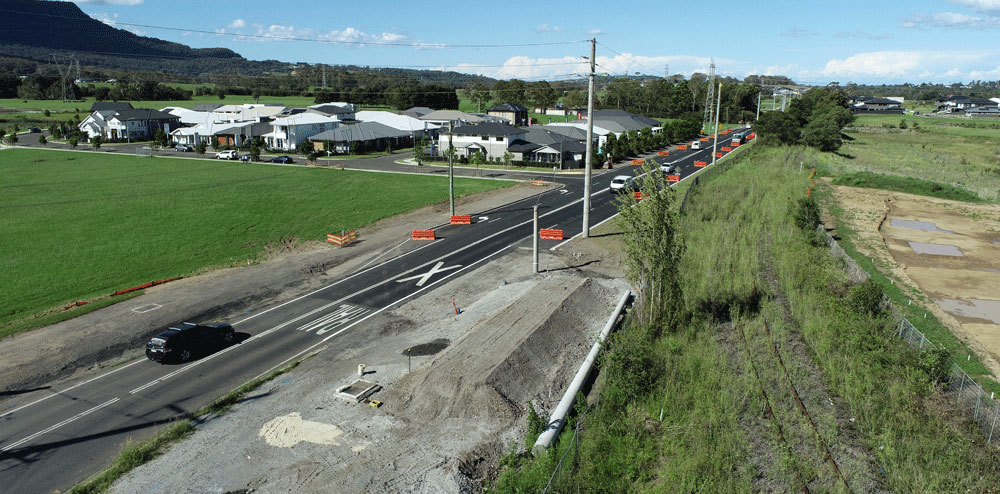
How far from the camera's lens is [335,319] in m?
30.6

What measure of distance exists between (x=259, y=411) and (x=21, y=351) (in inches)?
584

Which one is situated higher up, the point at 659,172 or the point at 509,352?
the point at 659,172

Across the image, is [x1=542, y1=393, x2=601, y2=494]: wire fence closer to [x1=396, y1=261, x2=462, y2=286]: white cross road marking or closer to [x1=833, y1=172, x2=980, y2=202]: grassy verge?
[x1=396, y1=261, x2=462, y2=286]: white cross road marking

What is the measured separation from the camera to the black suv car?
25.0m

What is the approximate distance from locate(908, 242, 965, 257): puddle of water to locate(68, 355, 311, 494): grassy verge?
45357 millimetres

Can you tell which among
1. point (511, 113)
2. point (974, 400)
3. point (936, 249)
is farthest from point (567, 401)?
point (511, 113)

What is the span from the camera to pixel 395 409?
19875 mm

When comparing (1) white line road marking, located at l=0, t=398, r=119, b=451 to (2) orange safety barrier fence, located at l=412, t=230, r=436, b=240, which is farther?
(2) orange safety barrier fence, located at l=412, t=230, r=436, b=240

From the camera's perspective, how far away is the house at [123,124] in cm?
12888

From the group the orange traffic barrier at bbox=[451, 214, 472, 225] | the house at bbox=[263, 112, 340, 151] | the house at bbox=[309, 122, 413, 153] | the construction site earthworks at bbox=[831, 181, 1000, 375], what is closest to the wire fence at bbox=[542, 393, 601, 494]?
the construction site earthworks at bbox=[831, 181, 1000, 375]

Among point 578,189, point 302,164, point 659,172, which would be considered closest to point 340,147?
point 302,164

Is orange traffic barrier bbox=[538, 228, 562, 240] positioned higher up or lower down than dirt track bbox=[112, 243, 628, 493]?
higher up

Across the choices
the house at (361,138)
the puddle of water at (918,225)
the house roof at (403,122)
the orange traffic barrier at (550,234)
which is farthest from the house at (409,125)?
the puddle of water at (918,225)

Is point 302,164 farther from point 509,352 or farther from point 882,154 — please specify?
point 882,154
